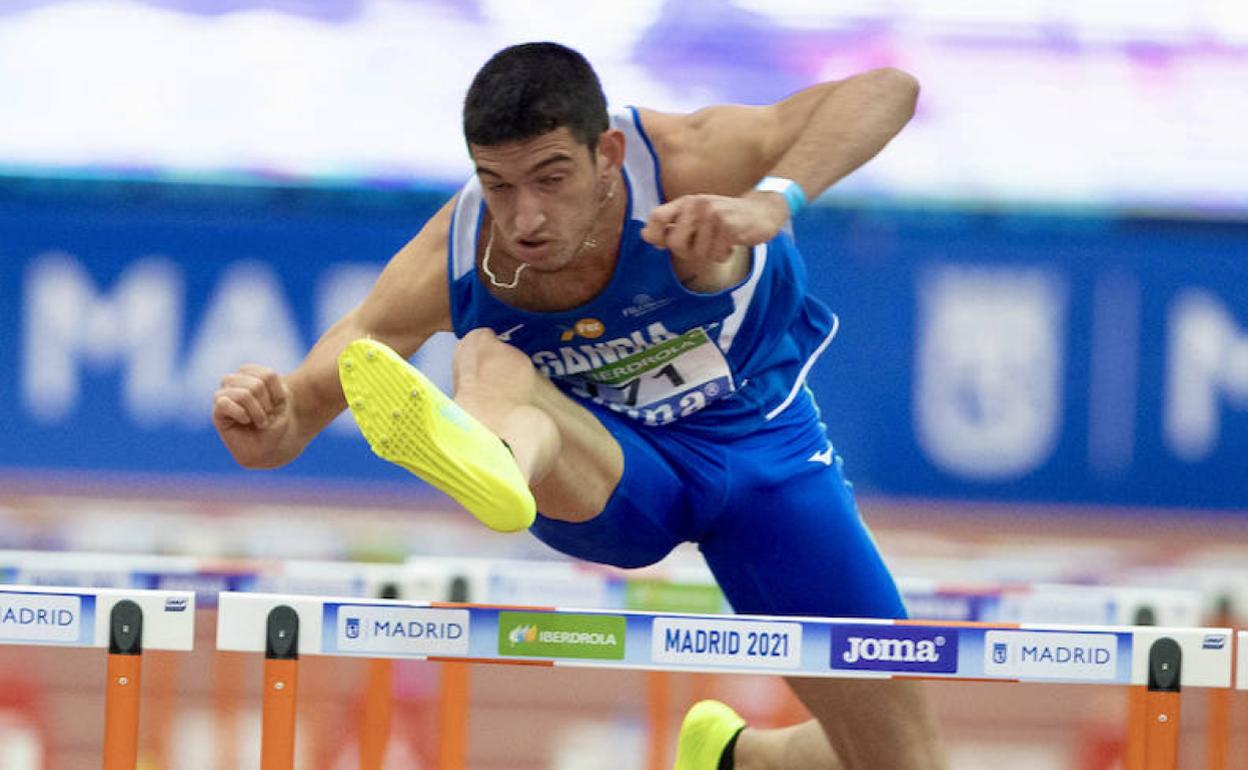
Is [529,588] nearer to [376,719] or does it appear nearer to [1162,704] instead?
[376,719]

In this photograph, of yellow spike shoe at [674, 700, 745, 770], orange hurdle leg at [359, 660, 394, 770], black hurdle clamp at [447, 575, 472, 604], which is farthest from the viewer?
black hurdle clamp at [447, 575, 472, 604]

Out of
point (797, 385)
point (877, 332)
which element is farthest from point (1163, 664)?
point (877, 332)

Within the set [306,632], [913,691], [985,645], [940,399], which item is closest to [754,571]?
[913,691]

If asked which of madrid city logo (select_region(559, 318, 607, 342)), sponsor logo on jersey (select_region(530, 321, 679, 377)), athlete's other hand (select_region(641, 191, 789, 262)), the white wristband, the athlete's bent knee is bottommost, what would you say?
the athlete's bent knee

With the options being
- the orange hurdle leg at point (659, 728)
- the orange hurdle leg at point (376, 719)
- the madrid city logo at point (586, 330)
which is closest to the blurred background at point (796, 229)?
the orange hurdle leg at point (659, 728)

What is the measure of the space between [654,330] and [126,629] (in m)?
1.07

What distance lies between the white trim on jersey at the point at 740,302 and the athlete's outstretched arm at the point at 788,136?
160mm

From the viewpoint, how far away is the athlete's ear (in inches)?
134

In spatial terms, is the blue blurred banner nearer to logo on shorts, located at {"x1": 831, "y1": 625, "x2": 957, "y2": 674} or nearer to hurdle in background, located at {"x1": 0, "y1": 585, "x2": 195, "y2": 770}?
hurdle in background, located at {"x1": 0, "y1": 585, "x2": 195, "y2": 770}

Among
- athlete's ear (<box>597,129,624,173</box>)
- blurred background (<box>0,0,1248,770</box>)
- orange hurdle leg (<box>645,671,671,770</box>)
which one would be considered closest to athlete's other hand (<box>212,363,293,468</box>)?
athlete's ear (<box>597,129,624,173</box>)

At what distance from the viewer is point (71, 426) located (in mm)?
8953

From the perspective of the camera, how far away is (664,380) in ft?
12.0

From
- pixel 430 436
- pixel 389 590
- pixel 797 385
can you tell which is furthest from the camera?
pixel 389 590

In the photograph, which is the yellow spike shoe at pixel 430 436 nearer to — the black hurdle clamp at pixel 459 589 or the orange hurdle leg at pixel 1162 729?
the orange hurdle leg at pixel 1162 729
